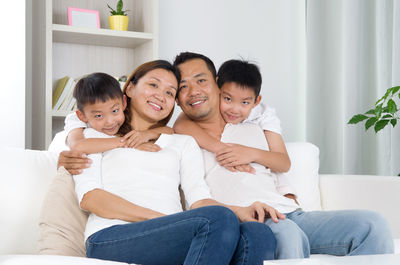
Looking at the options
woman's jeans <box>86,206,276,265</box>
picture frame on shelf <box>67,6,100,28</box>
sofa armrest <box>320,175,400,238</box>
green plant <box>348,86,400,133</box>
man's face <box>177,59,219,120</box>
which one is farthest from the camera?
picture frame on shelf <box>67,6,100,28</box>

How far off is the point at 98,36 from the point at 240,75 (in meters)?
Answer: 1.30

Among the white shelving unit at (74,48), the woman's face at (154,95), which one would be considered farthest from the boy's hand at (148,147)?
the white shelving unit at (74,48)

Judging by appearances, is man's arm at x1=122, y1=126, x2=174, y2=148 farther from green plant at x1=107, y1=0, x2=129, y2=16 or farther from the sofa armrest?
green plant at x1=107, y1=0, x2=129, y2=16

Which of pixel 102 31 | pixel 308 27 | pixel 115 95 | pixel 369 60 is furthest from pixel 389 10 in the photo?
pixel 115 95

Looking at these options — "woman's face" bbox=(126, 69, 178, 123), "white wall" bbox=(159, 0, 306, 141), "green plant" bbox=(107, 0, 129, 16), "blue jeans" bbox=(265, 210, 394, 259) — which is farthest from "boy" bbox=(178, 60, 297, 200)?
"white wall" bbox=(159, 0, 306, 141)

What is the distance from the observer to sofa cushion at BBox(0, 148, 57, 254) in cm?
136

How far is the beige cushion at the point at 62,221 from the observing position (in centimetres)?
129

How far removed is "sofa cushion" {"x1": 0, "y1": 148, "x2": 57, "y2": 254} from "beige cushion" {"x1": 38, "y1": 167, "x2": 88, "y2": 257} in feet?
0.24

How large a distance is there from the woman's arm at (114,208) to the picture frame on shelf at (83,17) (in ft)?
5.36

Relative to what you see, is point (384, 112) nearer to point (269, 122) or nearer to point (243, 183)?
point (269, 122)

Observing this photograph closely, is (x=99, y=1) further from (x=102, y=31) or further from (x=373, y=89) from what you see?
(x=373, y=89)

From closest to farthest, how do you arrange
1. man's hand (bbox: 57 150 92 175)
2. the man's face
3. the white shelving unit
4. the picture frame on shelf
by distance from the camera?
man's hand (bbox: 57 150 92 175)
the man's face
the white shelving unit
the picture frame on shelf

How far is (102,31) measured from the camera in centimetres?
268

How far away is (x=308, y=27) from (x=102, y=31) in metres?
1.39
